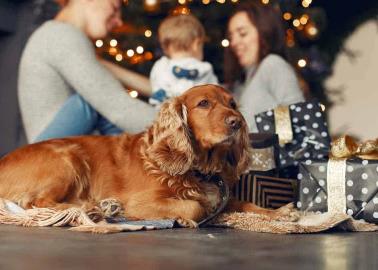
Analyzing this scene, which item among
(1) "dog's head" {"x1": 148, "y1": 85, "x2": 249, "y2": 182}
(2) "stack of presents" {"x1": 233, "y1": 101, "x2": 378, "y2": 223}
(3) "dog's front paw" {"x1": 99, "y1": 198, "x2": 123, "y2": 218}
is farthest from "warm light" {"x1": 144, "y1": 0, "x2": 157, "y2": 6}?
(3) "dog's front paw" {"x1": 99, "y1": 198, "x2": 123, "y2": 218}

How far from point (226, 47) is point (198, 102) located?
230 centimetres

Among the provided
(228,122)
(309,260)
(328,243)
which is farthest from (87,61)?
(309,260)

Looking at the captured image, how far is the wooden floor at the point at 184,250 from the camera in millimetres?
1967

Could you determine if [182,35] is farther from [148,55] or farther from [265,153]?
[265,153]

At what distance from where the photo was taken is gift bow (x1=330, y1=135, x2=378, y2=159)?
9.83 ft

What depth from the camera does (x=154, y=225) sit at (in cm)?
271

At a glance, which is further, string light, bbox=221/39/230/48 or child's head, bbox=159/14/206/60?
string light, bbox=221/39/230/48

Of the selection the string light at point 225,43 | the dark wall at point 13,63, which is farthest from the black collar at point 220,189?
the dark wall at point 13,63

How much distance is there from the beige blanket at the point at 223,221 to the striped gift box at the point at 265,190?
0.35 metres

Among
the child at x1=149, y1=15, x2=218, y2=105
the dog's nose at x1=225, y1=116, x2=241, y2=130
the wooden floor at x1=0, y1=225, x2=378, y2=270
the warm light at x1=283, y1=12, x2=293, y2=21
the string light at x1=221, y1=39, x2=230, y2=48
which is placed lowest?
the wooden floor at x1=0, y1=225, x2=378, y2=270

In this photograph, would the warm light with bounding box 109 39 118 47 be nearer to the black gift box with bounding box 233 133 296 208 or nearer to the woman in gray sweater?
the woman in gray sweater

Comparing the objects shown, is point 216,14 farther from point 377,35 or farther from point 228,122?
point 228,122

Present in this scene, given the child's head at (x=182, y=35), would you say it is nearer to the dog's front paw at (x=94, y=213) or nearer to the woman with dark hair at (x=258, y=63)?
the woman with dark hair at (x=258, y=63)

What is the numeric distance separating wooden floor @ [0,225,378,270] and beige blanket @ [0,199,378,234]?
6 centimetres
